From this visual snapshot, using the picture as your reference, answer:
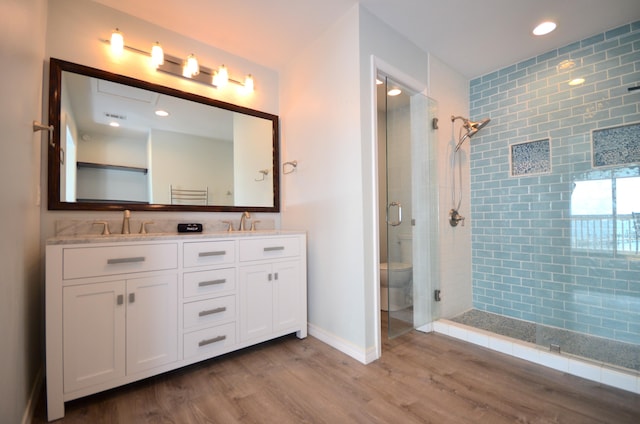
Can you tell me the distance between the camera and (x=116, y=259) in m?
1.55

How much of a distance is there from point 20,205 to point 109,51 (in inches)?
50.7

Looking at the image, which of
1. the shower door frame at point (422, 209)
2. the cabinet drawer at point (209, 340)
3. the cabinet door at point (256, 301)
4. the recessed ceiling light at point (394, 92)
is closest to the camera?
the cabinet drawer at point (209, 340)

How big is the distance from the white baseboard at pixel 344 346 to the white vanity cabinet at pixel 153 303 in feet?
0.65

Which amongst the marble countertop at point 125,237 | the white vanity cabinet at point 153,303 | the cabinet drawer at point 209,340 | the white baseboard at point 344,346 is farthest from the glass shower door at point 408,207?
the cabinet drawer at point 209,340

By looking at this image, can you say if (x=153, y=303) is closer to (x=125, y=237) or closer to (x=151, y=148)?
(x=125, y=237)

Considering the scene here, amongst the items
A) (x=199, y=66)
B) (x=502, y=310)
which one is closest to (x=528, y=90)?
(x=502, y=310)

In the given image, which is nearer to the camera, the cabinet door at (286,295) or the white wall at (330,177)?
the white wall at (330,177)

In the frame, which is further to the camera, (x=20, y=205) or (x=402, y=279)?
(x=402, y=279)

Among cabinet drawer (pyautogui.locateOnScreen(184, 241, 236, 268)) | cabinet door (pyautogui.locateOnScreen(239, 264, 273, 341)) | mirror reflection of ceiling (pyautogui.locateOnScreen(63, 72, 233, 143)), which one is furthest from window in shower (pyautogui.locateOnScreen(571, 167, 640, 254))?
mirror reflection of ceiling (pyautogui.locateOnScreen(63, 72, 233, 143))

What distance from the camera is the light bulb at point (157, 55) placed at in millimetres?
2050

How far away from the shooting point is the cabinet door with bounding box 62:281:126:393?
4.66ft

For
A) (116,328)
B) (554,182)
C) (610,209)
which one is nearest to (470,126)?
(554,182)

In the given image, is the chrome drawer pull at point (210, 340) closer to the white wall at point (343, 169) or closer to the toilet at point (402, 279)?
the white wall at point (343, 169)

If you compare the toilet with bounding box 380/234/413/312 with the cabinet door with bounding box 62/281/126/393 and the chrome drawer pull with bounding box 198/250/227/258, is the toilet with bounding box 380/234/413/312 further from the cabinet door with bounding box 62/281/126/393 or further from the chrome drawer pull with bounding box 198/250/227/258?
the cabinet door with bounding box 62/281/126/393
